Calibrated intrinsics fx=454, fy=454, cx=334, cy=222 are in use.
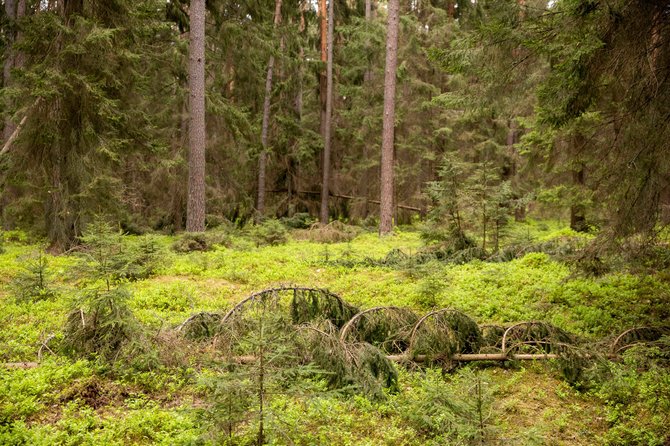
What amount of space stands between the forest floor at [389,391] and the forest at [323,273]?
0.10ft

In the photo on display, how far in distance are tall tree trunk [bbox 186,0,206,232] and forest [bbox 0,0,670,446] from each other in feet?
0.29

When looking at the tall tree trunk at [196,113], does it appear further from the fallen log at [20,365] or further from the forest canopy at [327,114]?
the fallen log at [20,365]

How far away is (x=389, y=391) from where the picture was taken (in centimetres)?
493

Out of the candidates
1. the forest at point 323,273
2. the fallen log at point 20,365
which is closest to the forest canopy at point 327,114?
the forest at point 323,273

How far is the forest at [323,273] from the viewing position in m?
4.32

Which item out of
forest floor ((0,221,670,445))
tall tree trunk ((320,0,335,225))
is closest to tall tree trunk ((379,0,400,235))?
tall tree trunk ((320,0,335,225))

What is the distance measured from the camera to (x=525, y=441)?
3850 millimetres

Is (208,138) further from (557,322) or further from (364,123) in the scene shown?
(557,322)

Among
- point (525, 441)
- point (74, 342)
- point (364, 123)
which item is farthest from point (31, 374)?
point (364, 123)

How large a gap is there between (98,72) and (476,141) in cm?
1861

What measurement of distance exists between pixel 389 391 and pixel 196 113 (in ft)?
36.5

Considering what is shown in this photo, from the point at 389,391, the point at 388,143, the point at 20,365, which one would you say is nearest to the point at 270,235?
the point at 388,143

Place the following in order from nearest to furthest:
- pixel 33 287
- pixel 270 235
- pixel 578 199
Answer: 1. pixel 33 287
2. pixel 578 199
3. pixel 270 235

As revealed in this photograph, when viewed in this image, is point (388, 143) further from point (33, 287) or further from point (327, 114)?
point (33, 287)
